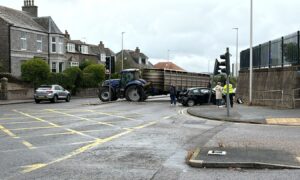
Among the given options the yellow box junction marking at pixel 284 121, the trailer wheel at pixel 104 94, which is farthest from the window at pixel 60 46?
the yellow box junction marking at pixel 284 121

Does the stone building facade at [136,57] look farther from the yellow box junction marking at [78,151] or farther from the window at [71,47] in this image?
the yellow box junction marking at [78,151]

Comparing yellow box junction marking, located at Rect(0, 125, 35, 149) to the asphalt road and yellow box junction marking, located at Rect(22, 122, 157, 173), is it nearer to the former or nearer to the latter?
the asphalt road

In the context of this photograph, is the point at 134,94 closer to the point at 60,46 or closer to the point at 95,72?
the point at 95,72

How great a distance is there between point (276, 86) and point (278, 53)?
2.62m

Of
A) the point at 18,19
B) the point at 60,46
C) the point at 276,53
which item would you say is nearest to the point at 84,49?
the point at 60,46

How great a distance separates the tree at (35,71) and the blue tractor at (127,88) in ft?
40.1

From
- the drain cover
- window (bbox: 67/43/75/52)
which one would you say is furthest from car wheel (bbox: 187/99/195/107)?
window (bbox: 67/43/75/52)

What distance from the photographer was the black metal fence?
26.6 meters

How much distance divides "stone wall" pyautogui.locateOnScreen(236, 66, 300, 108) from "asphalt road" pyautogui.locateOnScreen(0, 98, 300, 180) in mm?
7602

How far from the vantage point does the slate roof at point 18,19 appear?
53375 millimetres

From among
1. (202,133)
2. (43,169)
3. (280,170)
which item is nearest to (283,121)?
(202,133)

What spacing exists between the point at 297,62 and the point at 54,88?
22.0 meters

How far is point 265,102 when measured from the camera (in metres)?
29.4

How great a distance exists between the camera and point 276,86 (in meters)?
27.8
